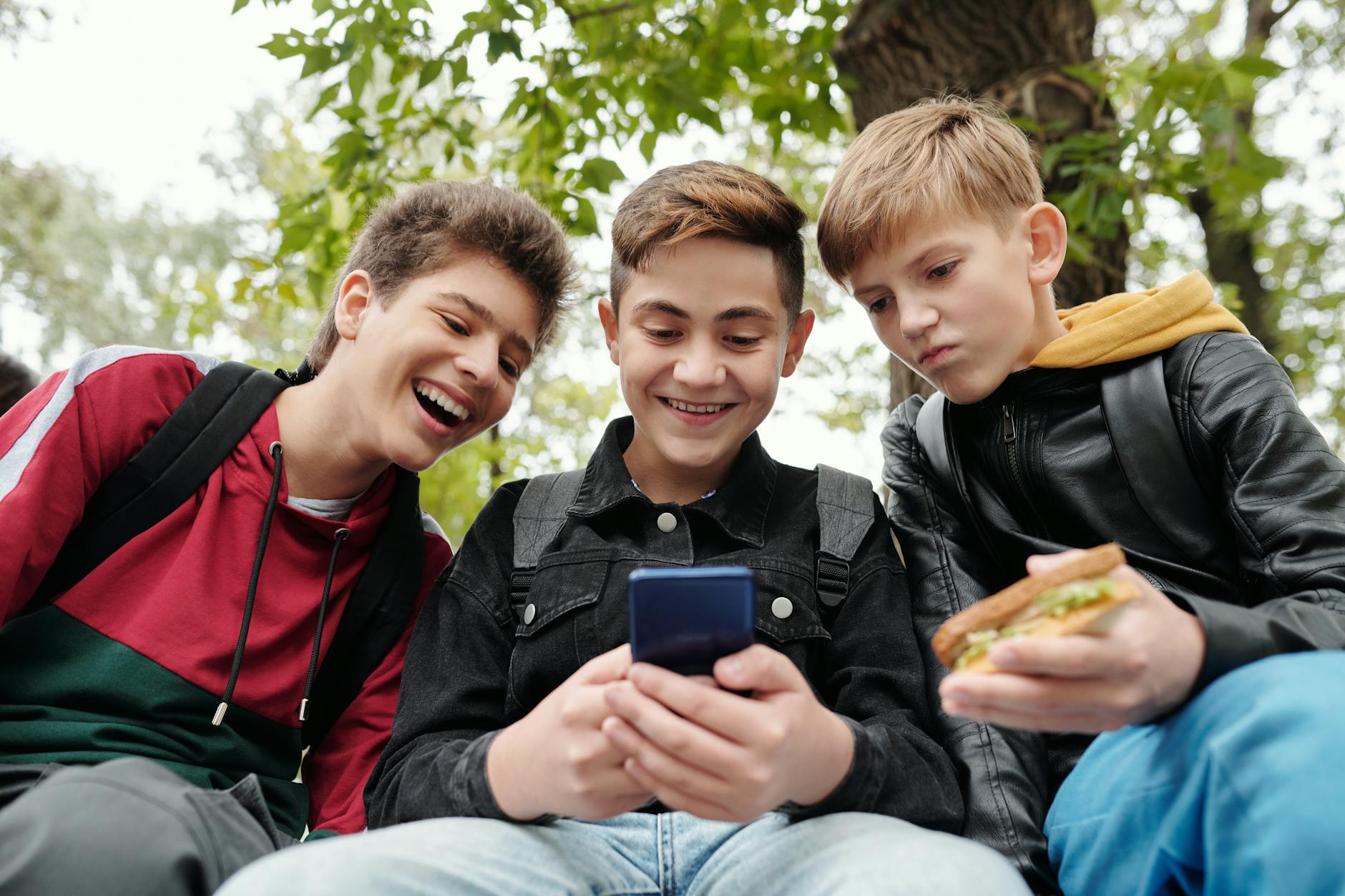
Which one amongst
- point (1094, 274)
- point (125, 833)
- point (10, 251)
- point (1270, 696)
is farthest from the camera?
point (10, 251)

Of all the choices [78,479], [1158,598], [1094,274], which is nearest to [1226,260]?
[1094,274]

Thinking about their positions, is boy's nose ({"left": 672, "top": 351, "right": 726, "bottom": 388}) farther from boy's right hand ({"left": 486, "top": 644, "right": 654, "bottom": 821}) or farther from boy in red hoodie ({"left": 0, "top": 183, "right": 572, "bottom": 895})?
boy's right hand ({"left": 486, "top": 644, "right": 654, "bottom": 821})

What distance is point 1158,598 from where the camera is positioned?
53.3 inches

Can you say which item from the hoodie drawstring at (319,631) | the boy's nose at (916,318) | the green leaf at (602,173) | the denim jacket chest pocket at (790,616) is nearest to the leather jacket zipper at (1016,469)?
the boy's nose at (916,318)

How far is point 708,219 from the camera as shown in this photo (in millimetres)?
2164

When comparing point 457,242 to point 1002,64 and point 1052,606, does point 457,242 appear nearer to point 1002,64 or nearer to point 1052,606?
point 1052,606

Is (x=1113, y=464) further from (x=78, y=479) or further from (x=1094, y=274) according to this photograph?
(x=78, y=479)

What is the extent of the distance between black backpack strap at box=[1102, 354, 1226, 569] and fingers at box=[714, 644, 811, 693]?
3.48 ft

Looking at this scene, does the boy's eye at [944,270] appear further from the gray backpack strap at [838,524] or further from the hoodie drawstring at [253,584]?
the hoodie drawstring at [253,584]

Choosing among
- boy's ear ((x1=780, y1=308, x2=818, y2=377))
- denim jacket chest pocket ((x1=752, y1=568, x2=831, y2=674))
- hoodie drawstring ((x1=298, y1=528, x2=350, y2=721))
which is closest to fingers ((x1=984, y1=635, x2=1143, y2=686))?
denim jacket chest pocket ((x1=752, y1=568, x2=831, y2=674))

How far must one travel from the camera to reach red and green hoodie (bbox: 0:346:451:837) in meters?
1.99

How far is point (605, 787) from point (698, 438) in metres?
0.94

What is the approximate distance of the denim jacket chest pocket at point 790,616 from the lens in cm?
197

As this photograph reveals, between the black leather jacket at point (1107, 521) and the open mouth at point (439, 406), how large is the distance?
3.60 ft
